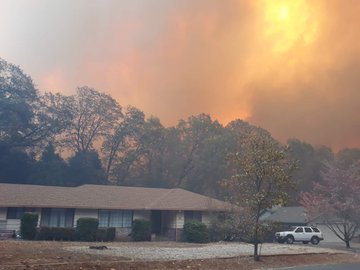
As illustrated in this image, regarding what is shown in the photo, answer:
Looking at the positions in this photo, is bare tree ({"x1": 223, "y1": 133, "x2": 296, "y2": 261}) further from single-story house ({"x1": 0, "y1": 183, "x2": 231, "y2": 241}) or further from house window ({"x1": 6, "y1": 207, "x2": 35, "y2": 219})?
house window ({"x1": 6, "y1": 207, "x2": 35, "y2": 219})

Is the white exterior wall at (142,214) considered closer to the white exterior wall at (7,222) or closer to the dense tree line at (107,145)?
the white exterior wall at (7,222)

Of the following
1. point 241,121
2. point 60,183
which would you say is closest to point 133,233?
point 60,183

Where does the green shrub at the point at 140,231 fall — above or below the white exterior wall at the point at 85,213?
below

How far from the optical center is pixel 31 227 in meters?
29.0

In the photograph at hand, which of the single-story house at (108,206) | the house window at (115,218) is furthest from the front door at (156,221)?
the house window at (115,218)

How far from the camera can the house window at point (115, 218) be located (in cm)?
3475

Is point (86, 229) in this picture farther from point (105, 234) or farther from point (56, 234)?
point (56, 234)

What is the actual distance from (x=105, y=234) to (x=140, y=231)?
3.00m

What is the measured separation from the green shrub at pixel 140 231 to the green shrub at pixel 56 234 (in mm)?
5034

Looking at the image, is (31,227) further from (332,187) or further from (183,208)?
(332,187)

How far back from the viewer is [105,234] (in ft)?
104

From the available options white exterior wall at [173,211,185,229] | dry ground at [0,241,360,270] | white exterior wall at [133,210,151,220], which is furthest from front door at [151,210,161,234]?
dry ground at [0,241,360,270]

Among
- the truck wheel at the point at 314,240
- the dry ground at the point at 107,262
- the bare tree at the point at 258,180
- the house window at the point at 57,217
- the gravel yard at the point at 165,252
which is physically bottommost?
the dry ground at the point at 107,262

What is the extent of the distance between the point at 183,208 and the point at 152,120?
31806mm
